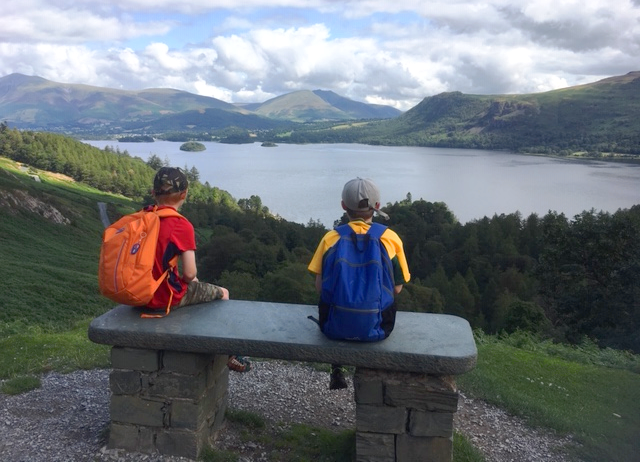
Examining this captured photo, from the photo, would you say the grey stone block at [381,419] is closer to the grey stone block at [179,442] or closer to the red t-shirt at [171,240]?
the grey stone block at [179,442]

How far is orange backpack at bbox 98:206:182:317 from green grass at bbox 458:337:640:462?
4.31 meters

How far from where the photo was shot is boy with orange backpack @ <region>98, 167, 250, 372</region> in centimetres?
466

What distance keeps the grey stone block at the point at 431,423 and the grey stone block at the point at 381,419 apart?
8 centimetres

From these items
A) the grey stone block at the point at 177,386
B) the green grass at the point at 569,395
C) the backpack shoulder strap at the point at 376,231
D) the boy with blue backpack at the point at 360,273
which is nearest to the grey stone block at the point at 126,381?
the grey stone block at the point at 177,386

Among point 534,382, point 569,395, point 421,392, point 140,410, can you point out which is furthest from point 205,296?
point 569,395

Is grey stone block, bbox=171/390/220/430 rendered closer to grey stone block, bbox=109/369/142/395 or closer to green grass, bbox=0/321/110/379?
grey stone block, bbox=109/369/142/395

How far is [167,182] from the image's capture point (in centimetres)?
495

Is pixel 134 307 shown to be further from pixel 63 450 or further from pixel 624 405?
pixel 624 405

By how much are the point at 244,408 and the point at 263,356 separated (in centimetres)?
175

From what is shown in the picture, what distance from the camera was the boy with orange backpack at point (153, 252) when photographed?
15.3ft

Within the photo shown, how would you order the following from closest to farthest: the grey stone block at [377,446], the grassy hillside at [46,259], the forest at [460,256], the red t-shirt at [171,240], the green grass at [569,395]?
1. the grey stone block at [377,446]
2. the red t-shirt at [171,240]
3. the green grass at [569,395]
4. the grassy hillside at [46,259]
5. the forest at [460,256]

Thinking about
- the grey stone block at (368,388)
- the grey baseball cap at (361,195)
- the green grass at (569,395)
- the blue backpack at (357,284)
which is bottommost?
the green grass at (569,395)

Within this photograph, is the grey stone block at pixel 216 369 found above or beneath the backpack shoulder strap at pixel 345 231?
beneath

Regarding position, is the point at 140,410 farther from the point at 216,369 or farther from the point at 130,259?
the point at 130,259
